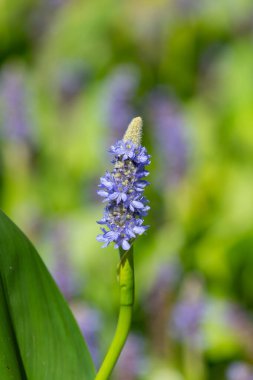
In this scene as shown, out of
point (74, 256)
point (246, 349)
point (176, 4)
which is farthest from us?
point (176, 4)

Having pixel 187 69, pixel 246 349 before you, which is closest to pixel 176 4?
pixel 187 69

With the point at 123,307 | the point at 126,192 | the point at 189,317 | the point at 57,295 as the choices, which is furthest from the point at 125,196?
the point at 189,317

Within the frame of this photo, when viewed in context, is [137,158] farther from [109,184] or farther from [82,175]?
[82,175]

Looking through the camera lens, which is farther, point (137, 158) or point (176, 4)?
point (176, 4)

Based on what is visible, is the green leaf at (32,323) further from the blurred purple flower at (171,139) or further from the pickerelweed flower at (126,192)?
the blurred purple flower at (171,139)

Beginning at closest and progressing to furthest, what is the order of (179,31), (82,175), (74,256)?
1. (74,256)
2. (82,175)
3. (179,31)

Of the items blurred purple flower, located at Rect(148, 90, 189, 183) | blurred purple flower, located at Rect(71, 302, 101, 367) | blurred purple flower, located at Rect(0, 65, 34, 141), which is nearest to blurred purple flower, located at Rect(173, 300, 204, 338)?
blurred purple flower, located at Rect(71, 302, 101, 367)

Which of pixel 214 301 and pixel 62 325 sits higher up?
pixel 214 301

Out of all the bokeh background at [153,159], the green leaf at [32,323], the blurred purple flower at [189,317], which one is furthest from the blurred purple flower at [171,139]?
the green leaf at [32,323]
